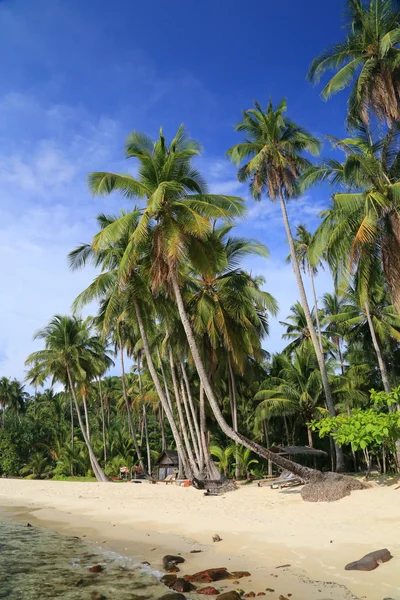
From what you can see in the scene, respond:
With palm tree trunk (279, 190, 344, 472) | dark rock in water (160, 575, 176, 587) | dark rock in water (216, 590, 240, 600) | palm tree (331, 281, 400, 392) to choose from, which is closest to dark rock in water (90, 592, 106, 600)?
dark rock in water (160, 575, 176, 587)

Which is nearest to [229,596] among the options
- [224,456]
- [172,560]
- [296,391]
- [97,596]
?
[97,596]

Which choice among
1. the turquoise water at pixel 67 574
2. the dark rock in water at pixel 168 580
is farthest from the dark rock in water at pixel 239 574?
the turquoise water at pixel 67 574

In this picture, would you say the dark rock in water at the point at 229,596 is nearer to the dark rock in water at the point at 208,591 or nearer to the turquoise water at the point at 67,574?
the dark rock in water at the point at 208,591

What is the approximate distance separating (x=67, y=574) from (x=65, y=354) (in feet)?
75.7

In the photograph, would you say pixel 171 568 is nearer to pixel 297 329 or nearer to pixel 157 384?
pixel 157 384

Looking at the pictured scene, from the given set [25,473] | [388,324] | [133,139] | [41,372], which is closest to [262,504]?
[133,139]

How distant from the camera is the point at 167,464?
28.2m

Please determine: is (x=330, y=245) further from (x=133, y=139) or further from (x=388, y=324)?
(x=388, y=324)

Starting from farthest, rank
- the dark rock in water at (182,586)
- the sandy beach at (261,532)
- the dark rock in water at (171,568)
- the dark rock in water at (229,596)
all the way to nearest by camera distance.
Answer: the dark rock in water at (171,568)
the dark rock in water at (182,586)
the sandy beach at (261,532)
the dark rock in water at (229,596)

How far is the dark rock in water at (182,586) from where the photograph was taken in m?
5.91

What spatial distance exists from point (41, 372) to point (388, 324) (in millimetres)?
22190

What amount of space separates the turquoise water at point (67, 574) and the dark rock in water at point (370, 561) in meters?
2.59

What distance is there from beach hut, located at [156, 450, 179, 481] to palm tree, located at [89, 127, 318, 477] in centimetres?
1395

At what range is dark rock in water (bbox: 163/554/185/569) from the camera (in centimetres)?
729
